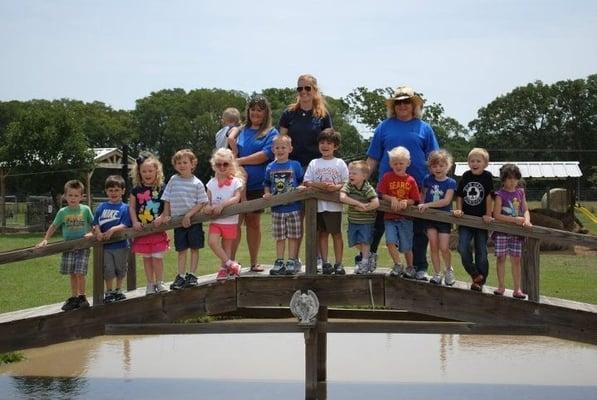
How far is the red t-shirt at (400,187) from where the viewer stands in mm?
8469

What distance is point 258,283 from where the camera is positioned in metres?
9.09

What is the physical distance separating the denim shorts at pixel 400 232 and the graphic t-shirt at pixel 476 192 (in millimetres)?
583

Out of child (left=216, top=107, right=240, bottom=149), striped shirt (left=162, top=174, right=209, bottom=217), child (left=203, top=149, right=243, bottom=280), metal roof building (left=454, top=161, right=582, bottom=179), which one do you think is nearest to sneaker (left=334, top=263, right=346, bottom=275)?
child (left=203, top=149, right=243, bottom=280)

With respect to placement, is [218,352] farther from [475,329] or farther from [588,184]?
[588,184]

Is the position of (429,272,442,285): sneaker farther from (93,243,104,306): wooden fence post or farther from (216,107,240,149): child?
(93,243,104,306): wooden fence post

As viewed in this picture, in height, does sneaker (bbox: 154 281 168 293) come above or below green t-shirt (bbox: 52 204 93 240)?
below

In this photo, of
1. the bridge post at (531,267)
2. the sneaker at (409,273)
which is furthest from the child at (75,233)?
the bridge post at (531,267)

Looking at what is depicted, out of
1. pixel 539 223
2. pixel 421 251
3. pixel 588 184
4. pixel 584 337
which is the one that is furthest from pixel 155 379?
pixel 588 184

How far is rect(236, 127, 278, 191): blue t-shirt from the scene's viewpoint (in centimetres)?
923

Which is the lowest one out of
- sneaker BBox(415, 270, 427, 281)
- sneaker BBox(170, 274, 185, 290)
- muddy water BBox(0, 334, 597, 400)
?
muddy water BBox(0, 334, 597, 400)

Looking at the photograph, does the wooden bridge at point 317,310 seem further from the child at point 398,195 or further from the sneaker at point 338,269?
the child at point 398,195

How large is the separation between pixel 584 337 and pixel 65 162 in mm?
37329

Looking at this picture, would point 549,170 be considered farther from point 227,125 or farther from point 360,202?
point 360,202

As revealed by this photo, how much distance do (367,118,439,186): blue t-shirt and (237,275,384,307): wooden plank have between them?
1.13 m
